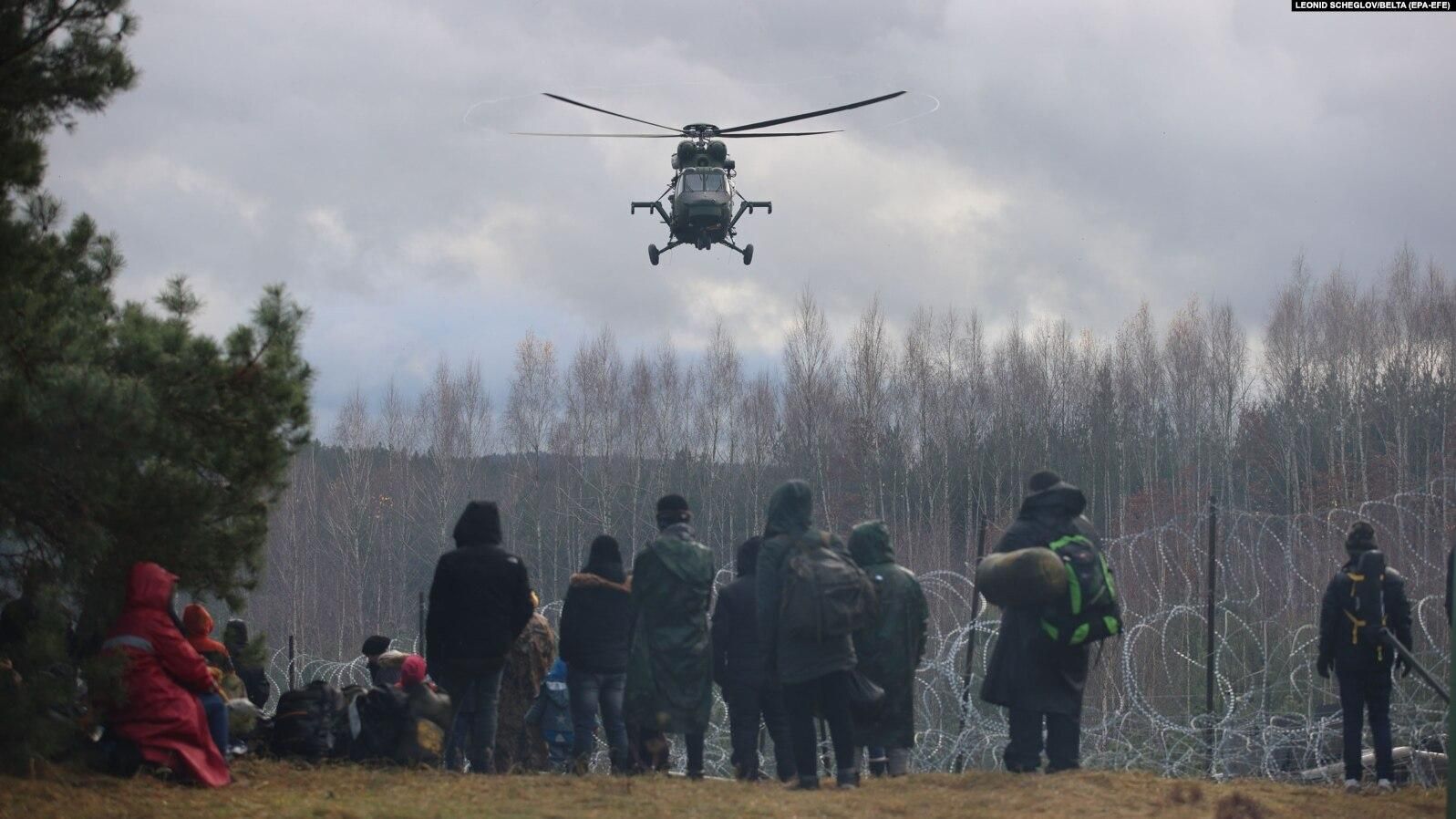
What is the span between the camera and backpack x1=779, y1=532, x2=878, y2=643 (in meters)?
7.67

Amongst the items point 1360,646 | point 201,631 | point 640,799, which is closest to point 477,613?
point 201,631

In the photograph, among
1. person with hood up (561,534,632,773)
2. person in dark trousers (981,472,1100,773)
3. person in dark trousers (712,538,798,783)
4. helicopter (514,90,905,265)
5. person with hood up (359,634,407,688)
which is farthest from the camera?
helicopter (514,90,905,265)

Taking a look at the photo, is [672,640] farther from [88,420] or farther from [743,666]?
[88,420]

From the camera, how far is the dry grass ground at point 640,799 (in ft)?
22.5

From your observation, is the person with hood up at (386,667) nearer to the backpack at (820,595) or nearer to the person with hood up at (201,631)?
the person with hood up at (201,631)

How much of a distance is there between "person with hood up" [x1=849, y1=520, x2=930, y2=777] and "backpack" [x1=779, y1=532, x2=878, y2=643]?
1066 millimetres

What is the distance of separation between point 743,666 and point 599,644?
103 centimetres

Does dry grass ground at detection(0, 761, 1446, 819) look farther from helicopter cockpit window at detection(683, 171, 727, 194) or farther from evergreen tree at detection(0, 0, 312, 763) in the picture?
helicopter cockpit window at detection(683, 171, 727, 194)

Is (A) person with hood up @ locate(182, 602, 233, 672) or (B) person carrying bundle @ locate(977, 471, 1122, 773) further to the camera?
(A) person with hood up @ locate(182, 602, 233, 672)

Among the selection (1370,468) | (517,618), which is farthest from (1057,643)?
(1370,468)

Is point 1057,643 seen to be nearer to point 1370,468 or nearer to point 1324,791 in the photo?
point 1324,791

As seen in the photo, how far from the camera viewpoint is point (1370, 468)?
4084cm

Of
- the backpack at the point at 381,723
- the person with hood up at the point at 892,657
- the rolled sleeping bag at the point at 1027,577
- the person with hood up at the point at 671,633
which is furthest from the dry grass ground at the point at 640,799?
the rolled sleeping bag at the point at 1027,577

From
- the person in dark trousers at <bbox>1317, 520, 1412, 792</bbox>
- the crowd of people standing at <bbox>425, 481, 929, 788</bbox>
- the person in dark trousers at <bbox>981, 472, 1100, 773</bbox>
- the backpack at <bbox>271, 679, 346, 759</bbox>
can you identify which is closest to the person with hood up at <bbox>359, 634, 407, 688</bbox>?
the backpack at <bbox>271, 679, 346, 759</bbox>
